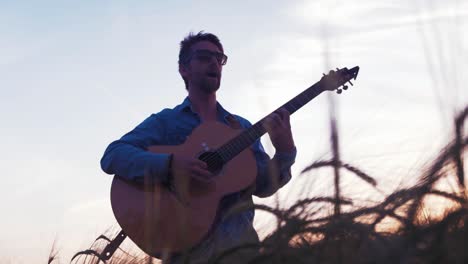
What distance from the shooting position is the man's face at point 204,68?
396 cm

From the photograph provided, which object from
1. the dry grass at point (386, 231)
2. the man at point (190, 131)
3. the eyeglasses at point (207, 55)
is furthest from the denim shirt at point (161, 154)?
the dry grass at point (386, 231)

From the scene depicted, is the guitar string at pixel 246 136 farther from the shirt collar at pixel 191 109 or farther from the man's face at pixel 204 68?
the man's face at pixel 204 68

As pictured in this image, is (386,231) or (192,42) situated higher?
(192,42)

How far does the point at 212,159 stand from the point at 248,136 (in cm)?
25

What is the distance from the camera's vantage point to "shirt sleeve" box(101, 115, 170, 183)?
3.29 meters

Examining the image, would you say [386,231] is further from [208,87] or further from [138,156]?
[208,87]

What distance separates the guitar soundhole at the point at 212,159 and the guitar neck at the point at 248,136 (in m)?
0.02

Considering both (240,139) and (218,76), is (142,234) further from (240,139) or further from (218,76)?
(218,76)

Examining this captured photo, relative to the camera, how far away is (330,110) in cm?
121

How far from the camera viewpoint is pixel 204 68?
4.01 meters

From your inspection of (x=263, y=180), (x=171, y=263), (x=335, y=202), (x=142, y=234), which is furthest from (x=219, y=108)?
(x=335, y=202)

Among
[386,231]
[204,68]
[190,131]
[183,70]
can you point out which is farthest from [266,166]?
[386,231]

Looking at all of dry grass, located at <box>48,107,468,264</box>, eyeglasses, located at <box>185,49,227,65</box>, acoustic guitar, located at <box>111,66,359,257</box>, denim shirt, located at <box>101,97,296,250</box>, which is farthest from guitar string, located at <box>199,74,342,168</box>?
dry grass, located at <box>48,107,468,264</box>

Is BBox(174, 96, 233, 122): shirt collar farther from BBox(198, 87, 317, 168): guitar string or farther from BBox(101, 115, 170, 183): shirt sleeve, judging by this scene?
BBox(198, 87, 317, 168): guitar string
